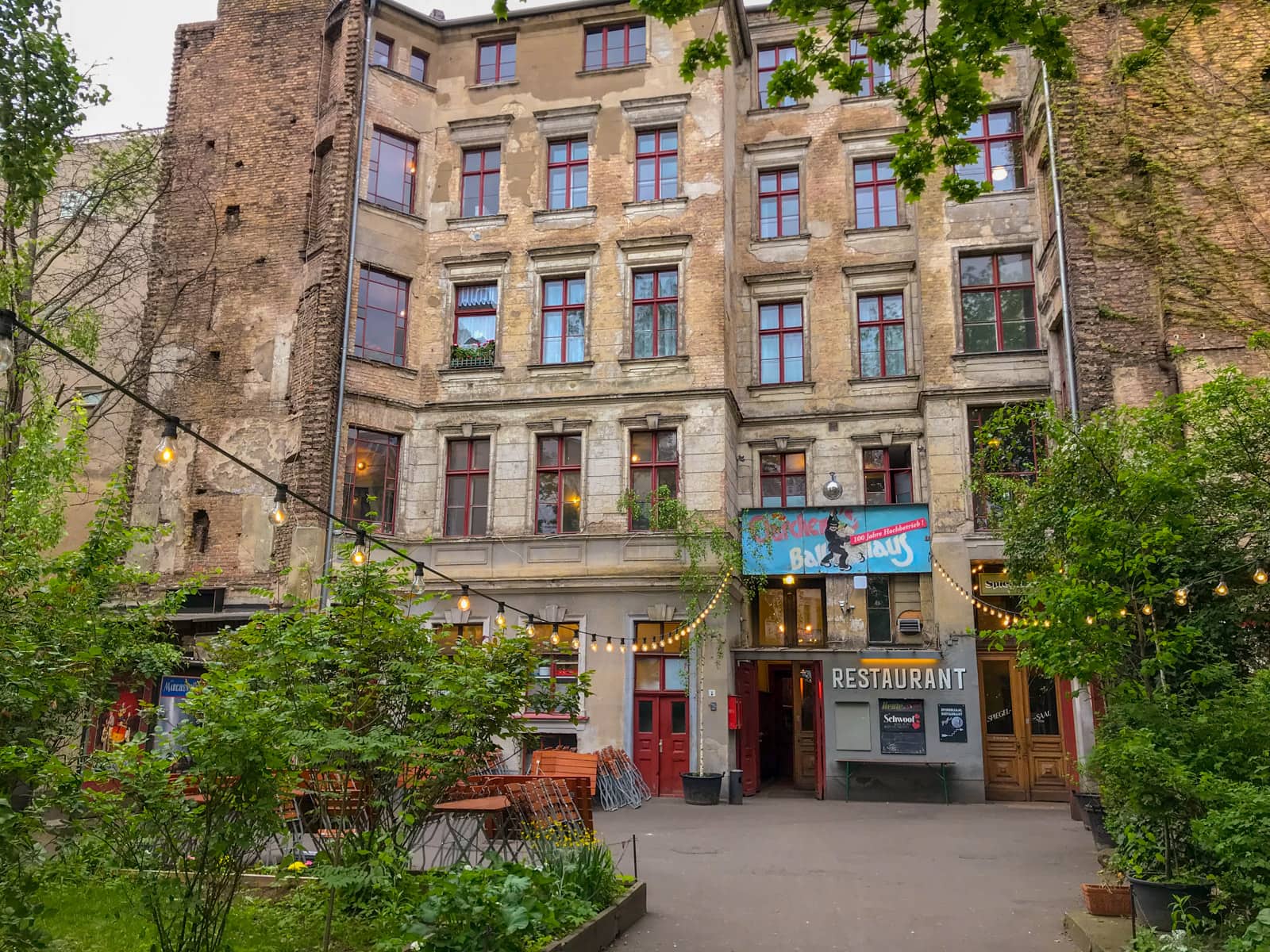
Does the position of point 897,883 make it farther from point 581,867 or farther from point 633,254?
point 633,254

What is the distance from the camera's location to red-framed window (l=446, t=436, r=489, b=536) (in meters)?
21.9

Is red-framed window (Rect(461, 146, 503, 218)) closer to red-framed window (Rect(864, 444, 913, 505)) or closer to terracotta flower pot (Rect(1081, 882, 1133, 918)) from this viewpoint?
red-framed window (Rect(864, 444, 913, 505))

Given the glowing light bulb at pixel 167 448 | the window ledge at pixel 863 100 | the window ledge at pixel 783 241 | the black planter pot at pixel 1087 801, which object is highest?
the window ledge at pixel 863 100

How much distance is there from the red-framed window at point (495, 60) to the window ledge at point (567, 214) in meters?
4.10

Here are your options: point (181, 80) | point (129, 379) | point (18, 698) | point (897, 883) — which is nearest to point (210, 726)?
point (18, 698)

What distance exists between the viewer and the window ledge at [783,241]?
23.3 meters

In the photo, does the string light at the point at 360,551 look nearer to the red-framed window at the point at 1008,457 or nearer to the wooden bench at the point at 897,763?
the wooden bench at the point at 897,763

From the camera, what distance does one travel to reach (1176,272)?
57.9 feet

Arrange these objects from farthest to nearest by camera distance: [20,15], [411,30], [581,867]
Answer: [411,30]
[20,15]
[581,867]

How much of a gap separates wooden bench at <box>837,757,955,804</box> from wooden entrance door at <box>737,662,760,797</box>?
2.04 metres

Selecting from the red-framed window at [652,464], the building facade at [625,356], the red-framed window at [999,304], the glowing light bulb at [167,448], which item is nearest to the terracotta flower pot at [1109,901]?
the glowing light bulb at [167,448]

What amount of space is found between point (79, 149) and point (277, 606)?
19.2m

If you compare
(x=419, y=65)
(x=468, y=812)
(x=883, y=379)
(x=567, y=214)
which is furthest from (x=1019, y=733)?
(x=419, y=65)

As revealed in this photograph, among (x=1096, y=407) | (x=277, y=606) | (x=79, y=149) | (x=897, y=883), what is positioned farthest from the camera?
(x=79, y=149)
